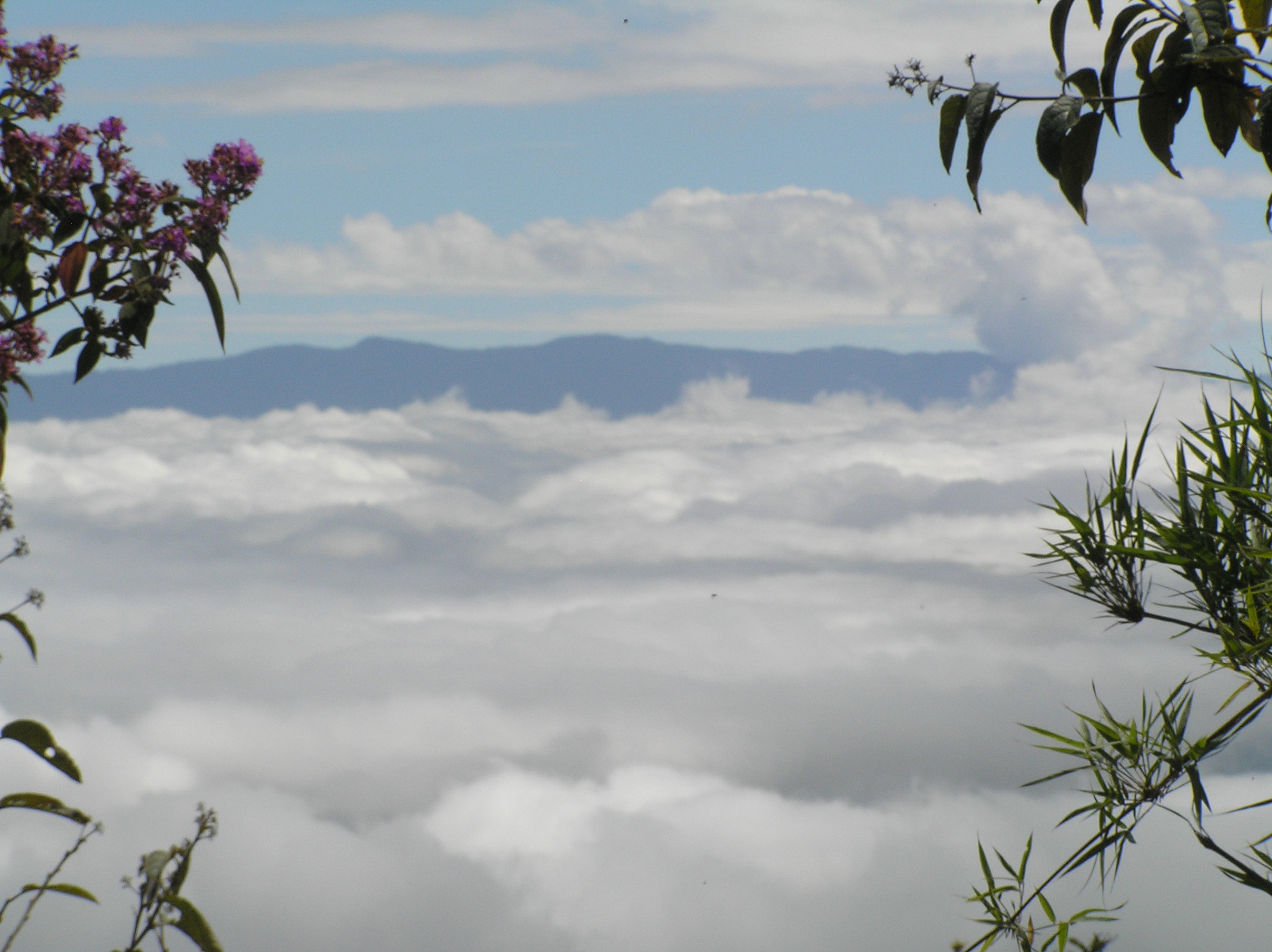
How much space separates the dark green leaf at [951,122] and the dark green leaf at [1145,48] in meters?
0.52

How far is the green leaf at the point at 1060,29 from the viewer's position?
135 inches

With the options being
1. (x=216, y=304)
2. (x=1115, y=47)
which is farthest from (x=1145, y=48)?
(x=216, y=304)

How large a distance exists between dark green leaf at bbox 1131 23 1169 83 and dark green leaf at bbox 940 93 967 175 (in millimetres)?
522

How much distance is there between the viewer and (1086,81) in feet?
11.3

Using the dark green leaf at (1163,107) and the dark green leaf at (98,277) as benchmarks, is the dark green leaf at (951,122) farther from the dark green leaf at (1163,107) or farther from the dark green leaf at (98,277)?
the dark green leaf at (98,277)

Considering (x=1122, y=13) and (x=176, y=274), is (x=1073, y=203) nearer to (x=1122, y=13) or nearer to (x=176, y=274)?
(x=1122, y=13)

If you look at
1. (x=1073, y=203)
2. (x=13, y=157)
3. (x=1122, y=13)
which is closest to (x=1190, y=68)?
(x=1122, y=13)

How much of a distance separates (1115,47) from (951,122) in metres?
0.52

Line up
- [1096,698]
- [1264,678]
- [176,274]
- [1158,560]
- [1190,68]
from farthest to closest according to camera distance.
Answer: [1096,698] < [1158,560] < [1264,678] < [1190,68] < [176,274]

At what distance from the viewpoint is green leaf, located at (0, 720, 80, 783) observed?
2.68 meters

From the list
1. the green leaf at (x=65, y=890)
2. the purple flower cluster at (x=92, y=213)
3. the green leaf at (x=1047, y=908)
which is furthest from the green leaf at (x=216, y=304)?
the green leaf at (x=1047, y=908)

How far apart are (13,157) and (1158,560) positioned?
5.20m

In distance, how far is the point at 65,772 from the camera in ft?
8.95

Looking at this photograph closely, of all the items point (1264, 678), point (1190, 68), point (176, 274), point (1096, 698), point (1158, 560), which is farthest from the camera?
point (1096, 698)
